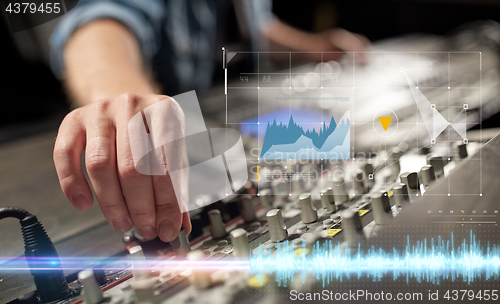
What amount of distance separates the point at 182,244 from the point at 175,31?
0.96 m

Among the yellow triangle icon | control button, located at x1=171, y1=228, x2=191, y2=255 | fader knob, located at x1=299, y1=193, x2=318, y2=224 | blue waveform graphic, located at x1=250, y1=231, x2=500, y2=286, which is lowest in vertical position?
blue waveform graphic, located at x1=250, y1=231, x2=500, y2=286

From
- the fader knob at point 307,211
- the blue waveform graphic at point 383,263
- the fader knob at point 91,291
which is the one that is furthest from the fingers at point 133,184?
the fader knob at point 307,211

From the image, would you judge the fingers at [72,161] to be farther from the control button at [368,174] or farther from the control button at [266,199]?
the control button at [368,174]

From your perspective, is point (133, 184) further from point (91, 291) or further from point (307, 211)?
point (307, 211)

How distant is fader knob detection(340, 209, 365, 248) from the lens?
21.0 inches

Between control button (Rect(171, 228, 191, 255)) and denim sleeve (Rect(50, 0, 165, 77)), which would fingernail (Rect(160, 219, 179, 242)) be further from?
denim sleeve (Rect(50, 0, 165, 77))

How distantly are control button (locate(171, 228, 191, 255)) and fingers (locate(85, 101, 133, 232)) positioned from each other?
0.36ft

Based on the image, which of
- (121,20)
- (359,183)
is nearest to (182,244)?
(359,183)

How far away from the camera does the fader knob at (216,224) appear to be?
65cm

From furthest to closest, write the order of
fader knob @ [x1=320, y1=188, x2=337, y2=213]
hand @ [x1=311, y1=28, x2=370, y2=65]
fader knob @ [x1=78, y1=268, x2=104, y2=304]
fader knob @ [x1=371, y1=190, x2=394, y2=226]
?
hand @ [x1=311, y1=28, x2=370, y2=65]
fader knob @ [x1=320, y1=188, x2=337, y2=213]
fader knob @ [x1=371, y1=190, x2=394, y2=226]
fader knob @ [x1=78, y1=268, x2=104, y2=304]

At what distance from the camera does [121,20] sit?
88 cm

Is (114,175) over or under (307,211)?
over

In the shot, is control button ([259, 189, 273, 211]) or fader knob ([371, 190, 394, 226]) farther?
control button ([259, 189, 273, 211])

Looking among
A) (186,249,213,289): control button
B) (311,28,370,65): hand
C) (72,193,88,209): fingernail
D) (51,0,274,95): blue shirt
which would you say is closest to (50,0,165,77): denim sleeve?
(51,0,274,95): blue shirt
